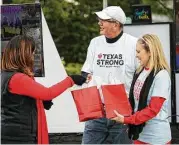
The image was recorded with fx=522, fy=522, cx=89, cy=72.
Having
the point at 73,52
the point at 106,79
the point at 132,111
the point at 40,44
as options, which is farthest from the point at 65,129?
the point at 73,52

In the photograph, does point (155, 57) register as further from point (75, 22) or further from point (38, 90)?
point (75, 22)

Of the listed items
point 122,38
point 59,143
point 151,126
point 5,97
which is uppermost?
point 122,38

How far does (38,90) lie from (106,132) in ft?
3.57

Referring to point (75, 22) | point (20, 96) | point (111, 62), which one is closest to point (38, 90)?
point (20, 96)

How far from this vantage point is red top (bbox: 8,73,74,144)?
334 cm

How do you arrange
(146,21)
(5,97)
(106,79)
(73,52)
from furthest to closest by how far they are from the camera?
(73,52)
(146,21)
(106,79)
(5,97)

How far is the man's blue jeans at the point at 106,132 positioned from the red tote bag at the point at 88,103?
468 millimetres

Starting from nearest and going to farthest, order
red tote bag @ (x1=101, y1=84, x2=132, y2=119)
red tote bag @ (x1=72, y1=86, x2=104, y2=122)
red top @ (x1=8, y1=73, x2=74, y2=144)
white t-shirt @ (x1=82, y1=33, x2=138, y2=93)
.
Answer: red top @ (x1=8, y1=73, x2=74, y2=144) → red tote bag @ (x1=101, y1=84, x2=132, y2=119) → red tote bag @ (x1=72, y1=86, x2=104, y2=122) → white t-shirt @ (x1=82, y1=33, x2=138, y2=93)

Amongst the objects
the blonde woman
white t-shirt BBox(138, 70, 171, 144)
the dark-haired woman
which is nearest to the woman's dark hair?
the dark-haired woman

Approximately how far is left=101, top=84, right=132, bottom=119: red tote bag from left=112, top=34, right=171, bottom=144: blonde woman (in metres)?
0.05

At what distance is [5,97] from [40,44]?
8.87 ft

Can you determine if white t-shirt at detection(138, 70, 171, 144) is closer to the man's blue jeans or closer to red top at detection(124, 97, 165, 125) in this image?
red top at detection(124, 97, 165, 125)

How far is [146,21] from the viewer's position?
6.33 m

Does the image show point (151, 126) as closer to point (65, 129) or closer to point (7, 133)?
point (7, 133)
